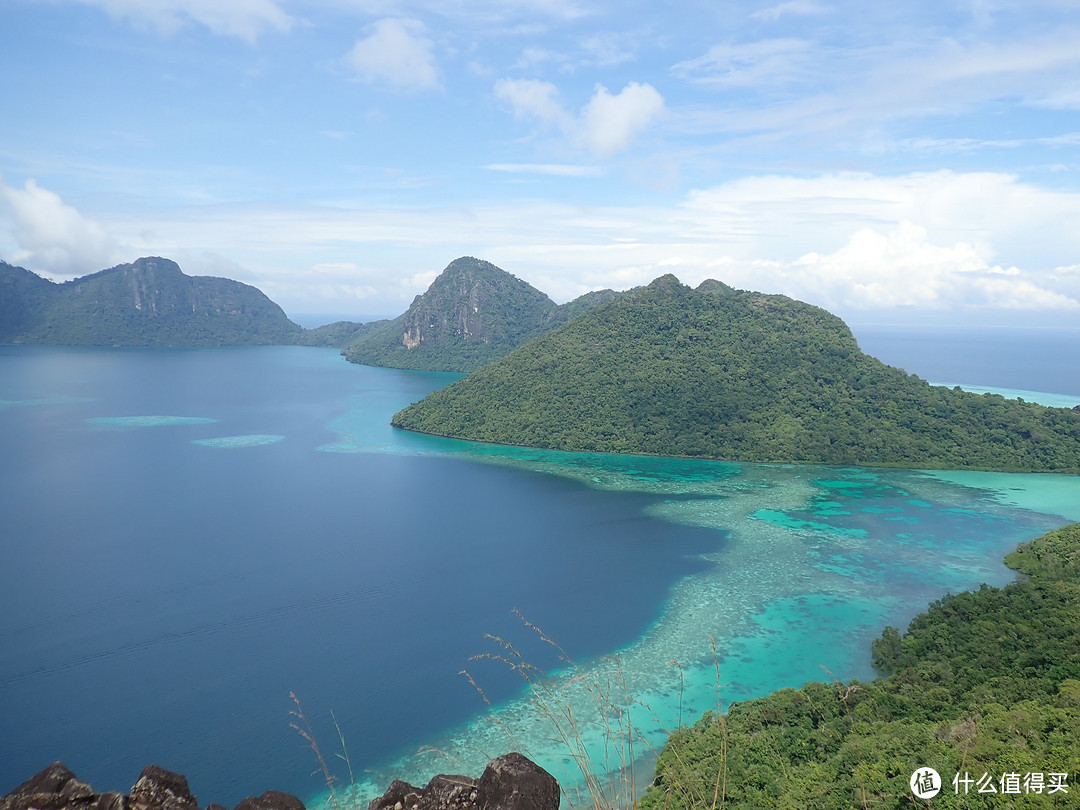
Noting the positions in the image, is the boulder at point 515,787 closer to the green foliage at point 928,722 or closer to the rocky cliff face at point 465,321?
the green foliage at point 928,722

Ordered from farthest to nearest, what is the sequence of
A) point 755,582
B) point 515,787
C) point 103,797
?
point 755,582, point 103,797, point 515,787

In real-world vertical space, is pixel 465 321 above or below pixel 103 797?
above

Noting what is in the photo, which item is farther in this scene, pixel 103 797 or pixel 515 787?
pixel 103 797

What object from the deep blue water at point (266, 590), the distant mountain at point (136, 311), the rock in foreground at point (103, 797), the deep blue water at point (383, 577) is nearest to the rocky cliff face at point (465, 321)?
the distant mountain at point (136, 311)

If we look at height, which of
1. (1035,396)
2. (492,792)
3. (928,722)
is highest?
(1035,396)

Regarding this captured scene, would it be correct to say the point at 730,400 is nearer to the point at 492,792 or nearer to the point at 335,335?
the point at 492,792

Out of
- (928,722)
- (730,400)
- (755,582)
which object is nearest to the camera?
(928,722)

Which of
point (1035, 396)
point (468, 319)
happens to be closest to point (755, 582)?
point (1035, 396)

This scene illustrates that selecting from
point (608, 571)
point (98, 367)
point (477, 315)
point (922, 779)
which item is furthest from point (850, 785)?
point (98, 367)

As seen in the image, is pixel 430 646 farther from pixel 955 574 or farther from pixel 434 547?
pixel 955 574
